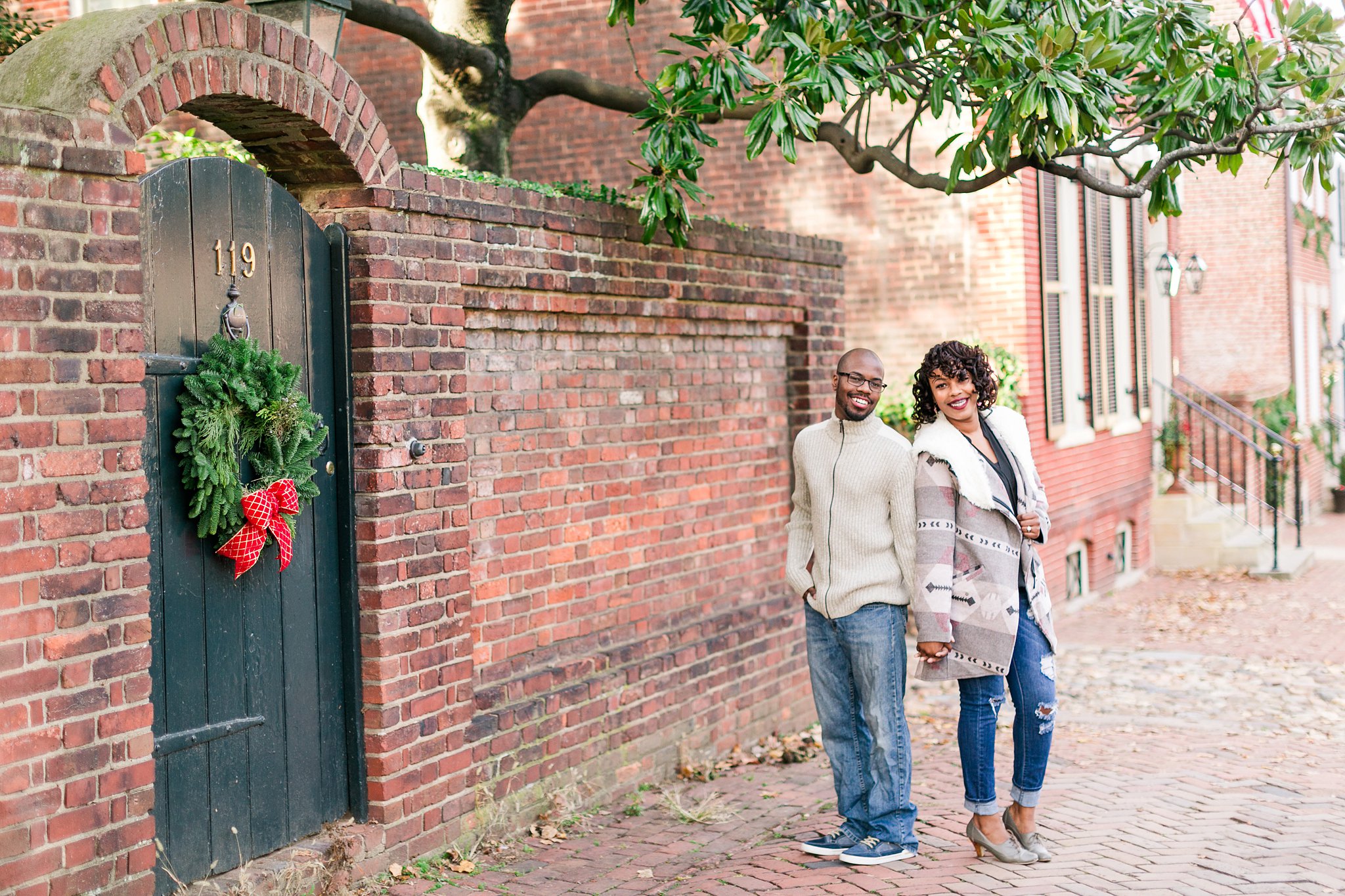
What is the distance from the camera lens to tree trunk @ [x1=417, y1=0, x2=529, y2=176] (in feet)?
26.3

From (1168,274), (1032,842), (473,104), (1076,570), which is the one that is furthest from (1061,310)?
(1032,842)

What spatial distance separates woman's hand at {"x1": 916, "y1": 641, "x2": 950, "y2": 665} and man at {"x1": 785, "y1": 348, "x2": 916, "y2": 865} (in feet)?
0.63

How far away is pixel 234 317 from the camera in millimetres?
4195

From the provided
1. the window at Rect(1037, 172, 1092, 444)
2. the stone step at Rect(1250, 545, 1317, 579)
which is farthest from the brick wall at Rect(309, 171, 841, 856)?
the stone step at Rect(1250, 545, 1317, 579)

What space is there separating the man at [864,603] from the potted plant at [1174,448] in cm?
1180

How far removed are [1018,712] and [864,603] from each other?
0.70m

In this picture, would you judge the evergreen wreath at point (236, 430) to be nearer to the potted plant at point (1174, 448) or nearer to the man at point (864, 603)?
the man at point (864, 603)

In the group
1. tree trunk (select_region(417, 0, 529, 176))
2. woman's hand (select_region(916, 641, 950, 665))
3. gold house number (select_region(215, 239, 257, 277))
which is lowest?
woman's hand (select_region(916, 641, 950, 665))

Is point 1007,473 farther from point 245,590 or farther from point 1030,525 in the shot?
point 245,590

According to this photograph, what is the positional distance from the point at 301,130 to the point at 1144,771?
16.2 feet

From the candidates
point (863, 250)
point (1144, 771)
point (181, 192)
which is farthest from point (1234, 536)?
point (181, 192)

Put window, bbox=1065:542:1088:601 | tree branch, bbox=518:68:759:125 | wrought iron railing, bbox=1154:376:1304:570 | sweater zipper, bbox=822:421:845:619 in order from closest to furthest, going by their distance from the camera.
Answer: sweater zipper, bbox=822:421:845:619 → tree branch, bbox=518:68:759:125 → window, bbox=1065:542:1088:601 → wrought iron railing, bbox=1154:376:1304:570

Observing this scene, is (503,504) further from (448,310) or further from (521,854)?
(521,854)

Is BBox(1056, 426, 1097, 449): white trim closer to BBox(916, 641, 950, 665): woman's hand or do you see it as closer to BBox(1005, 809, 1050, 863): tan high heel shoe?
BBox(1005, 809, 1050, 863): tan high heel shoe
